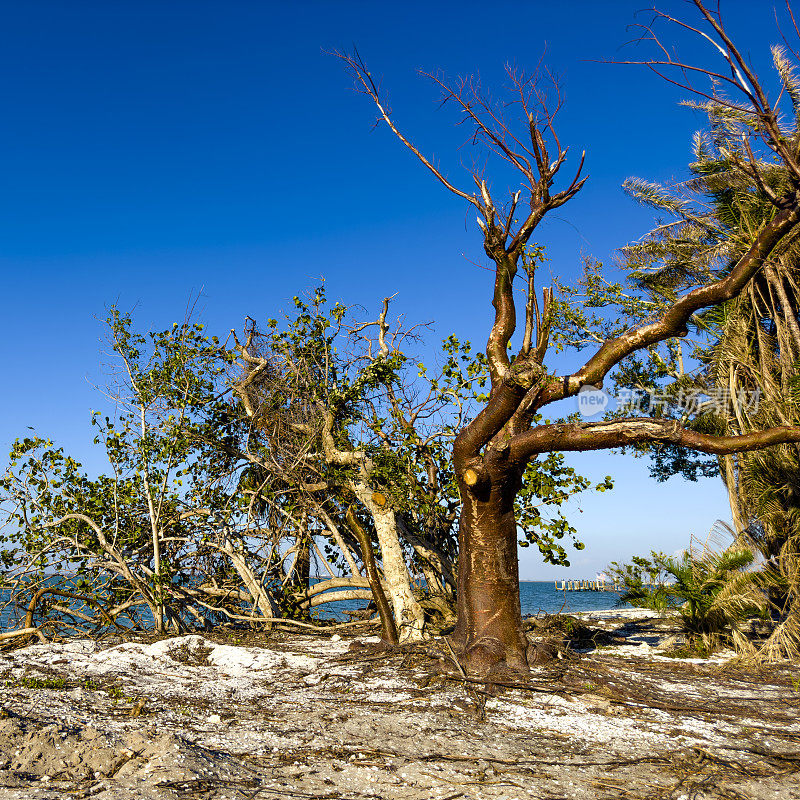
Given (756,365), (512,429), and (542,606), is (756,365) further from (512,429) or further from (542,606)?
(542,606)

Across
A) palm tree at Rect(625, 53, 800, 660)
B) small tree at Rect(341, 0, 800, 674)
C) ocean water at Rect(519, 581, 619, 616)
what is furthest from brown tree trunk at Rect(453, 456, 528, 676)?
ocean water at Rect(519, 581, 619, 616)

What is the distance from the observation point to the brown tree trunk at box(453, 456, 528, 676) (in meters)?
7.65

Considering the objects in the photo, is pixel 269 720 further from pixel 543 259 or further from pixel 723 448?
pixel 543 259

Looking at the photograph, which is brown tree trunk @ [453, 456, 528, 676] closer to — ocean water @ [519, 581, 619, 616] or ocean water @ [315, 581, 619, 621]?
ocean water @ [315, 581, 619, 621]

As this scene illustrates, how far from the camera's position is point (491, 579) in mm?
7781

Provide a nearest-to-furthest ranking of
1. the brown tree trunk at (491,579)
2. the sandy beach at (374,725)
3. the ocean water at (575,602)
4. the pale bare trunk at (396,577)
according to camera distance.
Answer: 1. the sandy beach at (374,725)
2. the brown tree trunk at (491,579)
3. the pale bare trunk at (396,577)
4. the ocean water at (575,602)

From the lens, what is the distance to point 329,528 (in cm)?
1225

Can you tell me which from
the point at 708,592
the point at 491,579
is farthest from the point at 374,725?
the point at 708,592

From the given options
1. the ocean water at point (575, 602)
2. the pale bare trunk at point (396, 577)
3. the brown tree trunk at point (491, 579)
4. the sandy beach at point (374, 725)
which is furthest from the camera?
the ocean water at point (575, 602)

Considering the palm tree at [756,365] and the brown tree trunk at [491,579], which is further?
the palm tree at [756,365]

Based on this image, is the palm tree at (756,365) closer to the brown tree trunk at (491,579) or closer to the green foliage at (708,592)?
the green foliage at (708,592)

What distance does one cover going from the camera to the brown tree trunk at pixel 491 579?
7.65 meters

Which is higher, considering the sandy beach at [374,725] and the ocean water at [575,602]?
the sandy beach at [374,725]

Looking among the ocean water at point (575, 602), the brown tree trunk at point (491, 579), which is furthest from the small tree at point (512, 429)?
the ocean water at point (575, 602)
